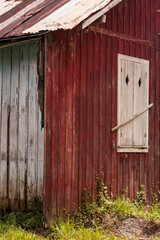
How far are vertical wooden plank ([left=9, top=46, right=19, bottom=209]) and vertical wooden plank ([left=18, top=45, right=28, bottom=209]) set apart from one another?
4.8 inches

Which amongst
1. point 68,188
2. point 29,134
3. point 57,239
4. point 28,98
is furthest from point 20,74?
point 57,239

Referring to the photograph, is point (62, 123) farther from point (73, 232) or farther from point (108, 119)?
point (73, 232)

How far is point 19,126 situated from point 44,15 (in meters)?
2.23

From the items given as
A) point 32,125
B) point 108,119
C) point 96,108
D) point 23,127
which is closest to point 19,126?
point 23,127

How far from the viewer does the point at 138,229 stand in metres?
9.37

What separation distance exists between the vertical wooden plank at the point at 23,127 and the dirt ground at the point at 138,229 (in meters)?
1.97

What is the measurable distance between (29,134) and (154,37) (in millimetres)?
4312

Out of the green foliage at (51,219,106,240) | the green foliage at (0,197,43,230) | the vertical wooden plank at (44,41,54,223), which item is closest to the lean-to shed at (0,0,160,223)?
the vertical wooden plank at (44,41,54,223)

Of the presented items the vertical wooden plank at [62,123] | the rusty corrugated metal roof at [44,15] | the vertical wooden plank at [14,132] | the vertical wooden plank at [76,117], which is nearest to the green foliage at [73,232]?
the vertical wooden plank at [62,123]

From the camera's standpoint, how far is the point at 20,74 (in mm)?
9891

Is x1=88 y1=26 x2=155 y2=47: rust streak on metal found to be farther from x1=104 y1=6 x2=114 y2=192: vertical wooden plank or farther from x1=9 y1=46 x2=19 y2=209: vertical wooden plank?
x1=9 y1=46 x2=19 y2=209: vertical wooden plank

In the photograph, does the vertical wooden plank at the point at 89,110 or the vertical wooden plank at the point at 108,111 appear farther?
the vertical wooden plank at the point at 108,111

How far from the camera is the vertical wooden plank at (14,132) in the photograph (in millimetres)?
9805

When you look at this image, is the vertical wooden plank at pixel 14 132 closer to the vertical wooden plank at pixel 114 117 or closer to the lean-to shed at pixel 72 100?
the lean-to shed at pixel 72 100
